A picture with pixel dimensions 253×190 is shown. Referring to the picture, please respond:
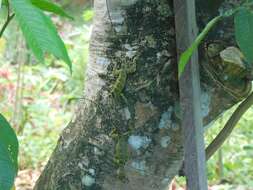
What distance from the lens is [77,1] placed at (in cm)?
370

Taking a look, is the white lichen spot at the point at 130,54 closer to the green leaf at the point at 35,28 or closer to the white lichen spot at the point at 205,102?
the white lichen spot at the point at 205,102

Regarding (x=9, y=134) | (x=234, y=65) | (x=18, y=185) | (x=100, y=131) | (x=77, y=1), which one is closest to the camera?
(x=9, y=134)

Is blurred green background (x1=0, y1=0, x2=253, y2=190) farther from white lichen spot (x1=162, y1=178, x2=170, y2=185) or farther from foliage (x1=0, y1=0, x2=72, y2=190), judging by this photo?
foliage (x1=0, y1=0, x2=72, y2=190)

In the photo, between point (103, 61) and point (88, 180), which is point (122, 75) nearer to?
point (103, 61)

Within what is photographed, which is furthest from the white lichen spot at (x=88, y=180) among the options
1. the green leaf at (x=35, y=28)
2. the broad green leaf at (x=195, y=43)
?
the green leaf at (x=35, y=28)

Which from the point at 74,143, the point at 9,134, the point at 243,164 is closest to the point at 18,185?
the point at 243,164

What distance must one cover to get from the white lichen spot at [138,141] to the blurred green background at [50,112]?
3.30 ft

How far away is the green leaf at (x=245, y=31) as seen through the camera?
0.56 m

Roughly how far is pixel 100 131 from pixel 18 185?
4.84ft

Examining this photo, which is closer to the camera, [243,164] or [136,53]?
[136,53]

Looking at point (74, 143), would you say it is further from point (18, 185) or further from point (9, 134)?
point (18, 185)

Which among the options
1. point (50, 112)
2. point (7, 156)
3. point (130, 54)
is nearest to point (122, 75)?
point (130, 54)

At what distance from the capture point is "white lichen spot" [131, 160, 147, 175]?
75 centimetres

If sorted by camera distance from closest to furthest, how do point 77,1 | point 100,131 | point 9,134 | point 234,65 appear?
point 9,134 → point 234,65 → point 100,131 → point 77,1
